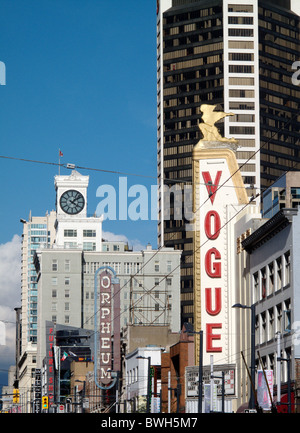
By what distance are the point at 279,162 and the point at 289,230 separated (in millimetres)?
122011

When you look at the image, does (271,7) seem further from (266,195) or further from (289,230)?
(289,230)

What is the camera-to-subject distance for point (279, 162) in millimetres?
178250

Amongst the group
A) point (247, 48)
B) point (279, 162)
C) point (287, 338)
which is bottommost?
point (287, 338)

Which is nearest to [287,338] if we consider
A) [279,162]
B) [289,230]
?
[289,230]

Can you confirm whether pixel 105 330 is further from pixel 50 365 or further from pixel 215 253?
pixel 50 365

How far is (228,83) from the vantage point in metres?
177

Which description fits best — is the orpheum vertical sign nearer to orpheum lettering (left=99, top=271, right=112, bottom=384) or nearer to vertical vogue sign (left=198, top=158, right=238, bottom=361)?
vertical vogue sign (left=198, top=158, right=238, bottom=361)

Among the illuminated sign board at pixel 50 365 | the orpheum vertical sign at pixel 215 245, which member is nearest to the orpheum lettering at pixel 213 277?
the orpheum vertical sign at pixel 215 245

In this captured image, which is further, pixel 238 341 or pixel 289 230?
pixel 238 341

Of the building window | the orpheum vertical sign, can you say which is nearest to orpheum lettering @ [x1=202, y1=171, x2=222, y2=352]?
the orpheum vertical sign

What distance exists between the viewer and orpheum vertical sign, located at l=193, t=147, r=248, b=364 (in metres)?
70.4

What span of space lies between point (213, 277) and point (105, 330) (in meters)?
46.3

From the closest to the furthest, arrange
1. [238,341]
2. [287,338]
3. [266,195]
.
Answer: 1. [287,338]
2. [238,341]
3. [266,195]
